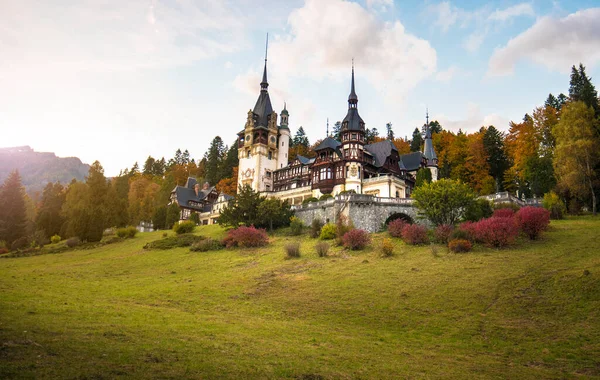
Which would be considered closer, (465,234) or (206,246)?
(465,234)

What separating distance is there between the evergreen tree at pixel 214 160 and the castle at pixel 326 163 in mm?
23380

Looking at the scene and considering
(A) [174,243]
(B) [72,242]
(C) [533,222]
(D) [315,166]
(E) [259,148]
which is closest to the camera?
(C) [533,222]

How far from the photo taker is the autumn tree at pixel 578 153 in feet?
153

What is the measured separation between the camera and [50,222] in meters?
62.3

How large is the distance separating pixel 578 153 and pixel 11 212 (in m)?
64.5

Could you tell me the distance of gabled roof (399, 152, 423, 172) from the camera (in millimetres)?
66750

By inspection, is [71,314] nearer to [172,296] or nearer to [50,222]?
[172,296]

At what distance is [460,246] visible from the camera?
3500 cm

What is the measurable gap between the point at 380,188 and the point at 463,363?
1643 inches

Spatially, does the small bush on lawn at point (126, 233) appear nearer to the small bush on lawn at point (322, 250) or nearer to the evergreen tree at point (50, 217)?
the evergreen tree at point (50, 217)

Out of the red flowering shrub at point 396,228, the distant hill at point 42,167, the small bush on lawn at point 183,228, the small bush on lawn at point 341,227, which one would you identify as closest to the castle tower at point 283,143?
the small bush on lawn at point 183,228

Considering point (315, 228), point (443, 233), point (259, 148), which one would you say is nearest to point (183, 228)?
point (315, 228)

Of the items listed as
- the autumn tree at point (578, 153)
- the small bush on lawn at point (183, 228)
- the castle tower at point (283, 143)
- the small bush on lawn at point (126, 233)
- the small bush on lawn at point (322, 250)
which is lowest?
the small bush on lawn at point (322, 250)

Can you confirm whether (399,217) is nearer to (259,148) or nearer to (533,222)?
(533,222)
